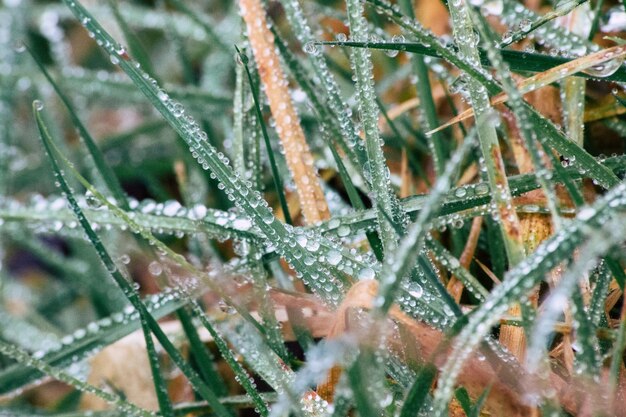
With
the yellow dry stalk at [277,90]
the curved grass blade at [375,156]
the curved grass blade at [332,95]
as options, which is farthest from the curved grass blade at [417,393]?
the yellow dry stalk at [277,90]

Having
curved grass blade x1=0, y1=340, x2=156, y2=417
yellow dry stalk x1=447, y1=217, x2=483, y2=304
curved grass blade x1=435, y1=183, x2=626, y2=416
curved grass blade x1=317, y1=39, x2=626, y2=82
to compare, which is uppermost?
curved grass blade x1=317, y1=39, x2=626, y2=82

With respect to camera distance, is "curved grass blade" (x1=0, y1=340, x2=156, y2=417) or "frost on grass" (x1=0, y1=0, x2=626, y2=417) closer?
"frost on grass" (x1=0, y1=0, x2=626, y2=417)

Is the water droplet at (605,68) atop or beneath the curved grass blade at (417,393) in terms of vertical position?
atop

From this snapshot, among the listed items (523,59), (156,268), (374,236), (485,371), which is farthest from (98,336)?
(523,59)

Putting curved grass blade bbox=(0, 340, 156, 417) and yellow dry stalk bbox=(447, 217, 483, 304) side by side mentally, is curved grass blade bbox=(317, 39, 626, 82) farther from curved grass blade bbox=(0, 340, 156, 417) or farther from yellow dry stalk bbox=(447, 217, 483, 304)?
curved grass blade bbox=(0, 340, 156, 417)

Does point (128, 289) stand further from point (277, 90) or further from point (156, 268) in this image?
point (277, 90)

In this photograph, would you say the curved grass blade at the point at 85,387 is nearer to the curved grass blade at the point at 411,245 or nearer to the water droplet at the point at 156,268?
the water droplet at the point at 156,268

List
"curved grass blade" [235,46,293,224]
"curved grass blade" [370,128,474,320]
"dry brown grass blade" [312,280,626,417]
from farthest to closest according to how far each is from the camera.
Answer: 1. "curved grass blade" [235,46,293,224]
2. "dry brown grass blade" [312,280,626,417]
3. "curved grass blade" [370,128,474,320]

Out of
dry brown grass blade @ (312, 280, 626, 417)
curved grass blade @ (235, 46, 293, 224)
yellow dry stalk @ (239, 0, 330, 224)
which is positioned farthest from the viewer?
yellow dry stalk @ (239, 0, 330, 224)

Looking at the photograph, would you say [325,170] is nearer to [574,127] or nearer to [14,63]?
[574,127]

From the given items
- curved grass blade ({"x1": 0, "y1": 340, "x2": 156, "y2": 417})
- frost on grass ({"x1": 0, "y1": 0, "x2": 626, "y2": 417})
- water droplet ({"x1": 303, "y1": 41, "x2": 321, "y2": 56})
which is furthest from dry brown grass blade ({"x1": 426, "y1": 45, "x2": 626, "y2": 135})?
curved grass blade ({"x1": 0, "y1": 340, "x2": 156, "y2": 417})
